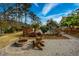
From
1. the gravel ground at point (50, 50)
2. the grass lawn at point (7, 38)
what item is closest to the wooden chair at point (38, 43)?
the gravel ground at point (50, 50)

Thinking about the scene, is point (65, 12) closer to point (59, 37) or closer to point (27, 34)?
point (59, 37)

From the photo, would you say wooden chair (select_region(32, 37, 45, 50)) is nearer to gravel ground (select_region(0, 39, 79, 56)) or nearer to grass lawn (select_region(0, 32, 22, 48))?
gravel ground (select_region(0, 39, 79, 56))

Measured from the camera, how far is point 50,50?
1.79m

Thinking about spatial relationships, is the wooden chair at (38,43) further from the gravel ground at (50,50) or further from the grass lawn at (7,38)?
the grass lawn at (7,38)

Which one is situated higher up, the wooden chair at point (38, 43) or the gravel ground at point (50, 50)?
the wooden chair at point (38, 43)

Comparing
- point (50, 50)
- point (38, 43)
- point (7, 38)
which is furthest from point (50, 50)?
point (7, 38)

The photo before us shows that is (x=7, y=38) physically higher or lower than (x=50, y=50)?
higher

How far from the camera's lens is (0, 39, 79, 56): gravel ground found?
1778mm

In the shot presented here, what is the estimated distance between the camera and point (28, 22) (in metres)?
1.81

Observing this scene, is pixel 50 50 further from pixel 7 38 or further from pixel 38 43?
pixel 7 38

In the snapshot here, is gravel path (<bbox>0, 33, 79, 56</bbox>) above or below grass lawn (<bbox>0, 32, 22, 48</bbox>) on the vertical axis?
below

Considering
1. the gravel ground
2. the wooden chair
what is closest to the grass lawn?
the gravel ground

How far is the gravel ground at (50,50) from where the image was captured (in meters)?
1.78

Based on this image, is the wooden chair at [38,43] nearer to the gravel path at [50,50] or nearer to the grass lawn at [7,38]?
the gravel path at [50,50]
